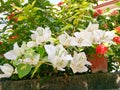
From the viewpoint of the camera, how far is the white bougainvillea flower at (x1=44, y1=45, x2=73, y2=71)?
3.15ft

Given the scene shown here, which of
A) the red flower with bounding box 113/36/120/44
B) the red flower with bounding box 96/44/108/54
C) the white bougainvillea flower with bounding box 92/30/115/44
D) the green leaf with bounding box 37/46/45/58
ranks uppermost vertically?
the green leaf with bounding box 37/46/45/58

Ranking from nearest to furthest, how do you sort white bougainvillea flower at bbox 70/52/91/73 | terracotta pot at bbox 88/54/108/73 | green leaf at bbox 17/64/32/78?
green leaf at bbox 17/64/32/78, white bougainvillea flower at bbox 70/52/91/73, terracotta pot at bbox 88/54/108/73

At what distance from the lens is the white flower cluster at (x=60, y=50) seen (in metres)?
0.97

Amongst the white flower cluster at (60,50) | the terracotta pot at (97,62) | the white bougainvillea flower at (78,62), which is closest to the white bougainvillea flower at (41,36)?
the white flower cluster at (60,50)

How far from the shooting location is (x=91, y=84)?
1.12 m

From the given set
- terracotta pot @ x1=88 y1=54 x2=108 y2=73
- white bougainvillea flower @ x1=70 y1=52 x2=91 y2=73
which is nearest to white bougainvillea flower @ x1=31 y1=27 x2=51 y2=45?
white bougainvillea flower @ x1=70 y1=52 x2=91 y2=73

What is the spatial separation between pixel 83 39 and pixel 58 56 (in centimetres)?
14

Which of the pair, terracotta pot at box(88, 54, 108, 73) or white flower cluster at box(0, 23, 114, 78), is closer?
white flower cluster at box(0, 23, 114, 78)

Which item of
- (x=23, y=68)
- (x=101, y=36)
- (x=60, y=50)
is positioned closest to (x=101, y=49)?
(x=101, y=36)

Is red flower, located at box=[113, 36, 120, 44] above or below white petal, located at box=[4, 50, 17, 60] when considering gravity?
below

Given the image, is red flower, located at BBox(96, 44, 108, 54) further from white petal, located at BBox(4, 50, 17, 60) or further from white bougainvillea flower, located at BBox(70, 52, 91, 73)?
white petal, located at BBox(4, 50, 17, 60)

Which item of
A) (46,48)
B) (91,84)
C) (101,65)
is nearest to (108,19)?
(101,65)

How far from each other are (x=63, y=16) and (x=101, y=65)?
0.36 metres

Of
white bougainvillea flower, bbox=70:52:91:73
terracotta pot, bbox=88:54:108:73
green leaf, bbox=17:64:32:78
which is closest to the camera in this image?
green leaf, bbox=17:64:32:78
